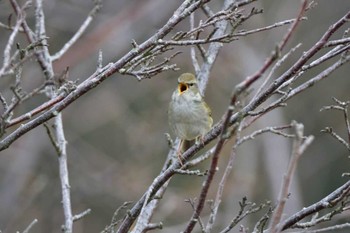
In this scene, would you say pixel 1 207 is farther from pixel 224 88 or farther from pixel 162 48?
pixel 162 48

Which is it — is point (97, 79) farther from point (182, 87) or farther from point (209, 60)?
point (182, 87)

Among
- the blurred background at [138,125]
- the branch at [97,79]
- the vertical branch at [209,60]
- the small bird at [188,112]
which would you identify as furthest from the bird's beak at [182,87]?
the blurred background at [138,125]

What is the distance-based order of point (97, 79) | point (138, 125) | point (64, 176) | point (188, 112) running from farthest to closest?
point (138, 125)
point (188, 112)
point (64, 176)
point (97, 79)

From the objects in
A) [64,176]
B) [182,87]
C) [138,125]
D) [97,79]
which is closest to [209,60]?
[182,87]

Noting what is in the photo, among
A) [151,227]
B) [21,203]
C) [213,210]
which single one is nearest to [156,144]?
[21,203]

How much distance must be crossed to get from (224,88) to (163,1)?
Result: 1.36m

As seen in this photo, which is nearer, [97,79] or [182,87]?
[97,79]

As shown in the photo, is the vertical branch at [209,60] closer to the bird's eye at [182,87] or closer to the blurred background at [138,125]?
the bird's eye at [182,87]

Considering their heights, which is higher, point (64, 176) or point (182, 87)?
point (182, 87)

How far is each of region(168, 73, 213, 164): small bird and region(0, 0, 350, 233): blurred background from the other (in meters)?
3.14

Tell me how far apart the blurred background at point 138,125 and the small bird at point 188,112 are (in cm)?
314

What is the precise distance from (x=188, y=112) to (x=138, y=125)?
13.8 feet

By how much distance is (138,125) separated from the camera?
874 cm

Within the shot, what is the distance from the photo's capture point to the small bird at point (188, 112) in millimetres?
4469
